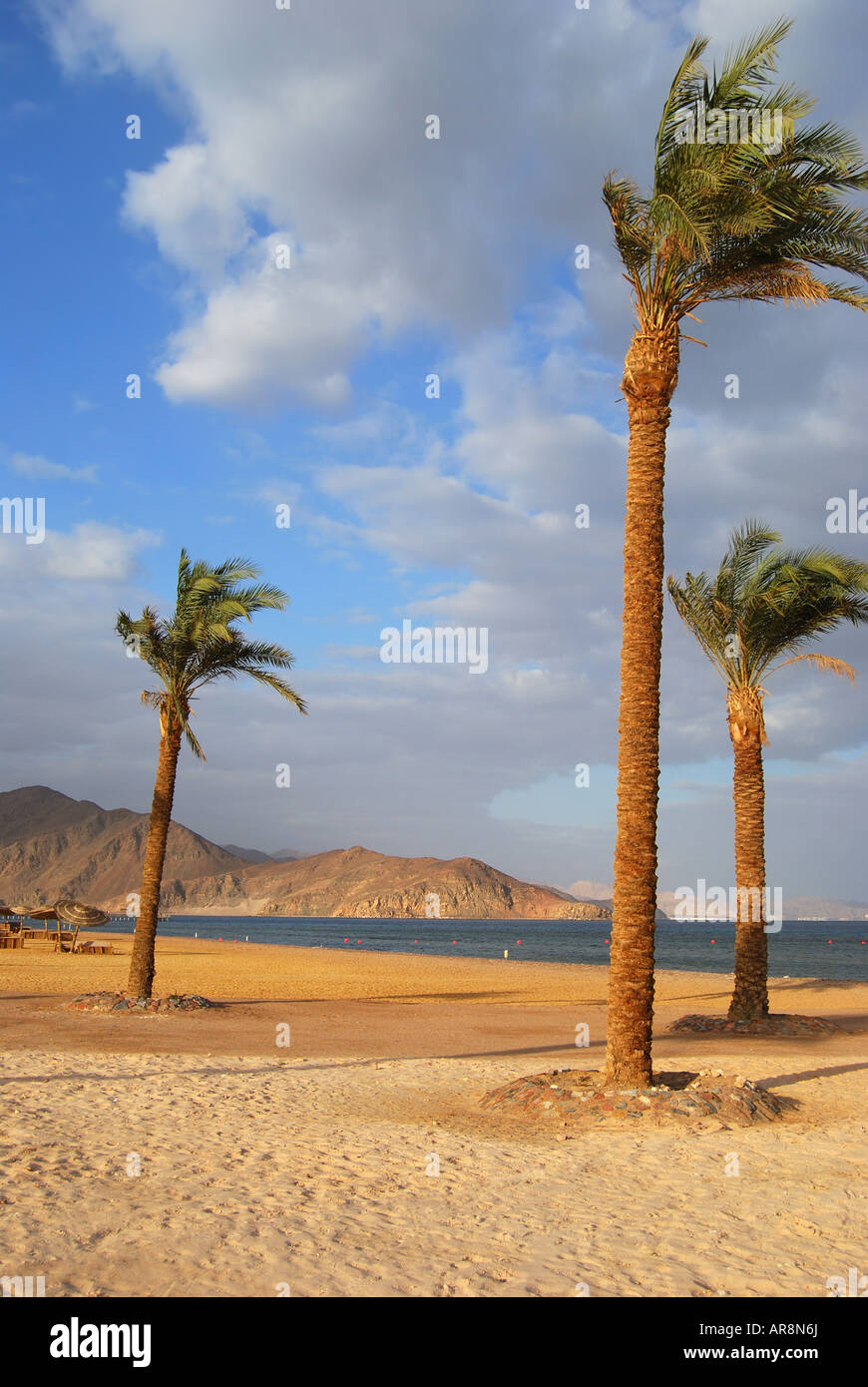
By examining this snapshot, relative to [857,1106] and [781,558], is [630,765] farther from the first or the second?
[781,558]

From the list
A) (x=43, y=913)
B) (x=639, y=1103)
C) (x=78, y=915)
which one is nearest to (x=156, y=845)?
(x=639, y=1103)

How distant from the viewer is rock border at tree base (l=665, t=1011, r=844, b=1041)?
18.1m

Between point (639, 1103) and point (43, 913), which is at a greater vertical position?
point (639, 1103)

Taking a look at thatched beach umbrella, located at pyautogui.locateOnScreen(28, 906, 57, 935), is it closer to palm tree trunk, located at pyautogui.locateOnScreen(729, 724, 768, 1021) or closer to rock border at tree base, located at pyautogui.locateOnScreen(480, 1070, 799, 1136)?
palm tree trunk, located at pyautogui.locateOnScreen(729, 724, 768, 1021)

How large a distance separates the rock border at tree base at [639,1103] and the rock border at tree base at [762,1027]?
25.6ft

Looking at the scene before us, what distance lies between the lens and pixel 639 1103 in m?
9.80

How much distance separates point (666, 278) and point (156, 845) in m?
14.7

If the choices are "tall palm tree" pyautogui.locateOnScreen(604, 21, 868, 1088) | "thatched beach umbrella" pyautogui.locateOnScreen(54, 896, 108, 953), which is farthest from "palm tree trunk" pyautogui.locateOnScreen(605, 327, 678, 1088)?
"thatched beach umbrella" pyautogui.locateOnScreen(54, 896, 108, 953)

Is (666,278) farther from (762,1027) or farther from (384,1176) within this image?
(762,1027)
